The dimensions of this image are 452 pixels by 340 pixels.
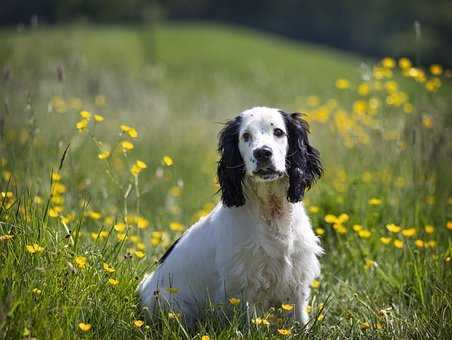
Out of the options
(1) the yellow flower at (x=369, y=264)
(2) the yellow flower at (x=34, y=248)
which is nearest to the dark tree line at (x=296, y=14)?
(1) the yellow flower at (x=369, y=264)

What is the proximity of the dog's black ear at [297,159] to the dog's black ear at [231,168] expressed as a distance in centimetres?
28

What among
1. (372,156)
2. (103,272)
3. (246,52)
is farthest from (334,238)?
(246,52)

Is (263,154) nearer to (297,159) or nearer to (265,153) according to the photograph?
(265,153)

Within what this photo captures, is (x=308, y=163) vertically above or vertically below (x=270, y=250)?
above

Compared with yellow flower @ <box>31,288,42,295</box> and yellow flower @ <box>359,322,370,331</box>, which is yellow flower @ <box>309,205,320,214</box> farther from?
yellow flower @ <box>31,288,42,295</box>

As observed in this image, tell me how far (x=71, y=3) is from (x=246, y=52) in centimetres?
1573

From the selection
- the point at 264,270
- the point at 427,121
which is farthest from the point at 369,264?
the point at 427,121

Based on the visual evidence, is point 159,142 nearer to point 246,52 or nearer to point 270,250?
point 270,250

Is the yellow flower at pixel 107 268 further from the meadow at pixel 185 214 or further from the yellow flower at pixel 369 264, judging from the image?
the yellow flower at pixel 369 264

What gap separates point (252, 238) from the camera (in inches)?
145

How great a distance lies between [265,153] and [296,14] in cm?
5512

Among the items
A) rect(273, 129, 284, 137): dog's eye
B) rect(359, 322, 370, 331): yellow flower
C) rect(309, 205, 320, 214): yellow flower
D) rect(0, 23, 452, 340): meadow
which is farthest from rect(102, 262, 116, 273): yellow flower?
rect(309, 205, 320, 214): yellow flower

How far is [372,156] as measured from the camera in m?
5.85

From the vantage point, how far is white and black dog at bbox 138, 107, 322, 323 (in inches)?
144
